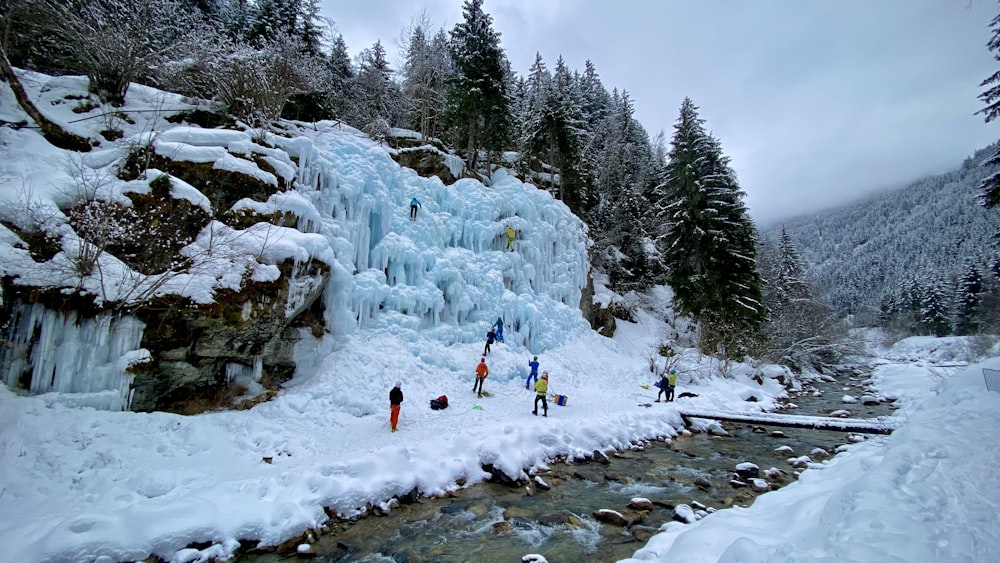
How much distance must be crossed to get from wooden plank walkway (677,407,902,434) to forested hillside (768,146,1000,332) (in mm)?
6315

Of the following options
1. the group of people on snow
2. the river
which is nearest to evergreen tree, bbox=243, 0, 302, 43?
the group of people on snow

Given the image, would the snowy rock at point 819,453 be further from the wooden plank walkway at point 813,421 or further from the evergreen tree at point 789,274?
the evergreen tree at point 789,274

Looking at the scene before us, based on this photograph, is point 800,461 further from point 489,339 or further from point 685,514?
point 489,339

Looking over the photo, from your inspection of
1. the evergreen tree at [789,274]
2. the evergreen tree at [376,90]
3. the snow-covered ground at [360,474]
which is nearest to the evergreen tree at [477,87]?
the evergreen tree at [376,90]

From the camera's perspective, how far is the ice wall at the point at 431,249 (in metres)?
12.6

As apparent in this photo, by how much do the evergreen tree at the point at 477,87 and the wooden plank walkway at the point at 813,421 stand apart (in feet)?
53.2

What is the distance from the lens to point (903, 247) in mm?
104500

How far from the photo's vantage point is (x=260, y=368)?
29.4 feet

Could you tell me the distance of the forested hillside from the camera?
51.6 m

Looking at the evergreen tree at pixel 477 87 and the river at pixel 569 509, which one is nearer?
the river at pixel 569 509

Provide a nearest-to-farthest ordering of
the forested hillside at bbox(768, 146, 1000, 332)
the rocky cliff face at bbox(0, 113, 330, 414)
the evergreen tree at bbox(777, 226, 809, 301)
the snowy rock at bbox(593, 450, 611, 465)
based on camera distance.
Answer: the rocky cliff face at bbox(0, 113, 330, 414)
the snowy rock at bbox(593, 450, 611, 465)
the evergreen tree at bbox(777, 226, 809, 301)
the forested hillside at bbox(768, 146, 1000, 332)

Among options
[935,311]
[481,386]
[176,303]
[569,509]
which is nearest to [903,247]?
[935,311]

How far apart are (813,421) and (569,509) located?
26.9 feet

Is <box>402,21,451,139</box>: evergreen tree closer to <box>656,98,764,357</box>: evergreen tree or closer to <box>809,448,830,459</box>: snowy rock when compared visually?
<box>656,98,764,357</box>: evergreen tree
